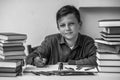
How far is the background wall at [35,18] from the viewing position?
264 cm

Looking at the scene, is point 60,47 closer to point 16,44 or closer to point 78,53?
point 78,53

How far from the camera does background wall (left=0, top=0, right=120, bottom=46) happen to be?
8.68 ft

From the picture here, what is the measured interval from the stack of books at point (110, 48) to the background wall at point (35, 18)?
1.31 m

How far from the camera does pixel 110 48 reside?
136 centimetres

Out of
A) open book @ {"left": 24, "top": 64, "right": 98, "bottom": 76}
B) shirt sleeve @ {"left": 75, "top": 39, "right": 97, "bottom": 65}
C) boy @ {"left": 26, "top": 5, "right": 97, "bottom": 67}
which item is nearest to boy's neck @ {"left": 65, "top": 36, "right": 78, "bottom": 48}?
boy @ {"left": 26, "top": 5, "right": 97, "bottom": 67}

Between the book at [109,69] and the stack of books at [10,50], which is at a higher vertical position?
the stack of books at [10,50]

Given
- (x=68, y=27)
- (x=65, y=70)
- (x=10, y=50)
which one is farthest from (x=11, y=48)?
(x=68, y=27)

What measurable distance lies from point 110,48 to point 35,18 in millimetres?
1494

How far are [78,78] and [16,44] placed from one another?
42 cm

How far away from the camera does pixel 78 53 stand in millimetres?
2199

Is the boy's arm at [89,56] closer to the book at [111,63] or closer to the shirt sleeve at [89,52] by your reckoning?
the shirt sleeve at [89,52]

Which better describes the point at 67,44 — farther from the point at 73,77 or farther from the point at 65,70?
the point at 73,77

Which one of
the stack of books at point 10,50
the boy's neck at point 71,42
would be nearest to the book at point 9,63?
the stack of books at point 10,50

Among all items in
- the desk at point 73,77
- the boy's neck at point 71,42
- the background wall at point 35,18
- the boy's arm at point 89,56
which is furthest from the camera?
the background wall at point 35,18
